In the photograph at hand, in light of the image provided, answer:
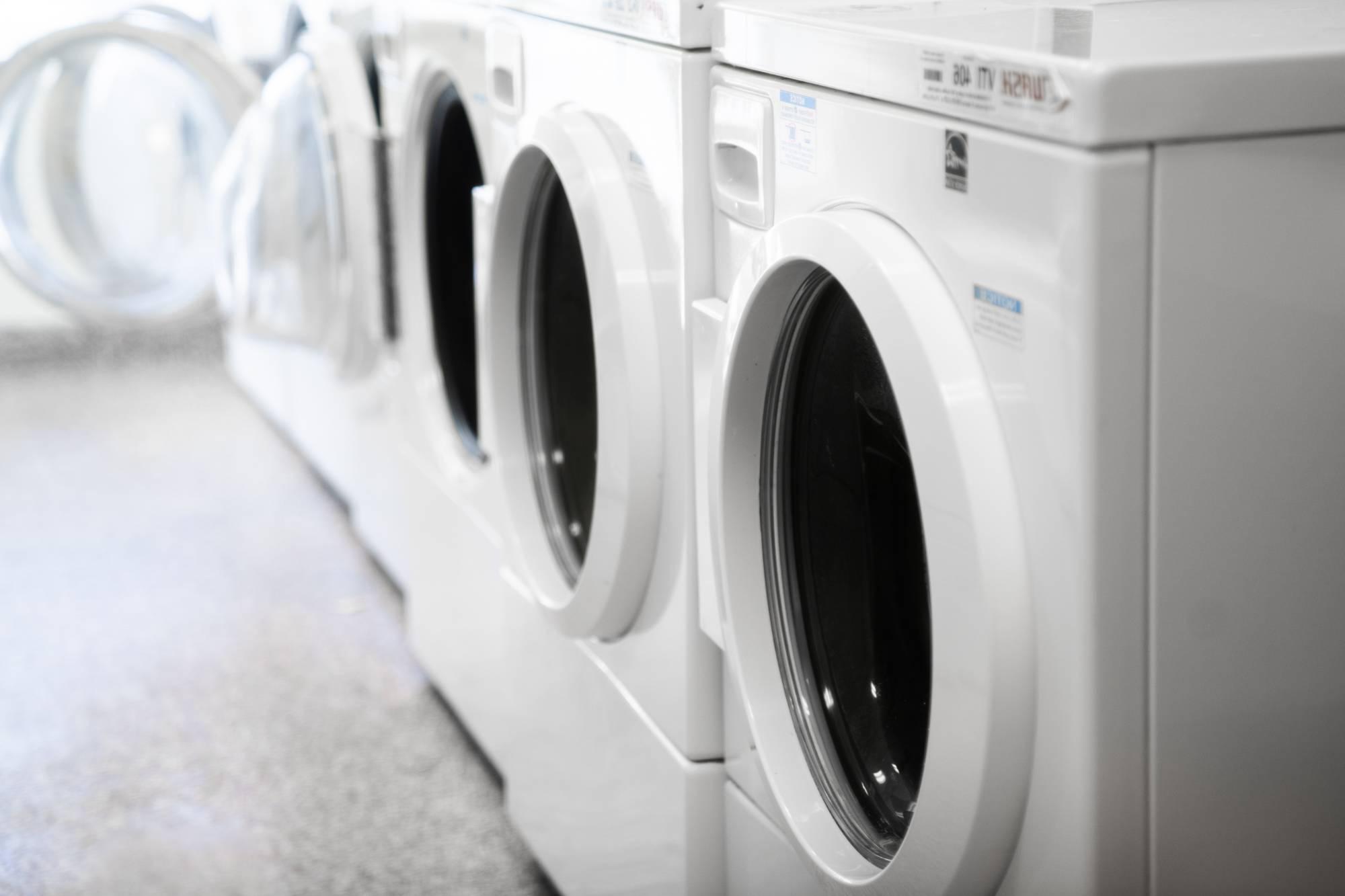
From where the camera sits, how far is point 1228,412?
724mm

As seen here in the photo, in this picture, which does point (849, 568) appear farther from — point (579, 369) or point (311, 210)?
point (311, 210)

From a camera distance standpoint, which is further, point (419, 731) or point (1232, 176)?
point (419, 731)

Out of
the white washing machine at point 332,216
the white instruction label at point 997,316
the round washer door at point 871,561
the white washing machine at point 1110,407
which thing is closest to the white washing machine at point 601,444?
the round washer door at point 871,561

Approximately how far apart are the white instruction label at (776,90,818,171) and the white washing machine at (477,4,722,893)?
0.50ft

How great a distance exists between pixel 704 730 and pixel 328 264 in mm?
1283

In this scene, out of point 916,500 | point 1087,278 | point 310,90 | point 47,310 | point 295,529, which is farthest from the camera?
point 47,310

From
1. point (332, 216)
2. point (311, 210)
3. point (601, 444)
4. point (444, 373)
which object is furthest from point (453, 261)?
point (601, 444)

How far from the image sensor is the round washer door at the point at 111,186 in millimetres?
2867

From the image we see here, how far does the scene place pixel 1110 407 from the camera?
699 millimetres

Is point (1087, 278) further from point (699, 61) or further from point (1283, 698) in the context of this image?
point (699, 61)

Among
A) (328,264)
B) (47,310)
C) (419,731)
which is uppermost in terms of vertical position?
(328,264)

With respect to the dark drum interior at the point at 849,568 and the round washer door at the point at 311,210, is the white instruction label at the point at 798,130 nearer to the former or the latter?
the dark drum interior at the point at 849,568

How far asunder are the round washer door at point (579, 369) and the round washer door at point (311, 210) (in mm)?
615

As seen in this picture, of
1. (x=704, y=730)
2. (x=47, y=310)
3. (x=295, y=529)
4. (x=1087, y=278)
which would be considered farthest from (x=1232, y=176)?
(x=47, y=310)
